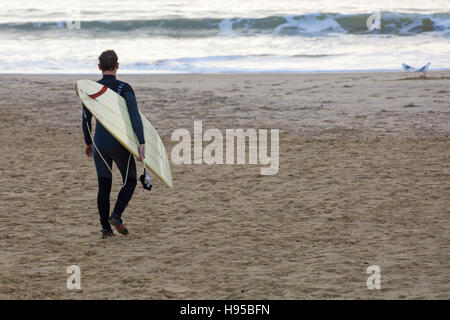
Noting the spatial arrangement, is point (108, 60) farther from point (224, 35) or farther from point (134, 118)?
point (224, 35)

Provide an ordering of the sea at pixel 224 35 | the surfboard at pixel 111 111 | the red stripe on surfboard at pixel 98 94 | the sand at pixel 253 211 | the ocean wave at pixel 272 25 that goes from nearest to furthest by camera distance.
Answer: the sand at pixel 253 211 < the surfboard at pixel 111 111 < the red stripe on surfboard at pixel 98 94 < the sea at pixel 224 35 < the ocean wave at pixel 272 25

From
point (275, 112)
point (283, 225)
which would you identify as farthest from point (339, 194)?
→ point (275, 112)

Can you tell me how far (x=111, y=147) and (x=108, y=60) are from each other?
28.1 inches

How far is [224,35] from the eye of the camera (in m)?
30.2

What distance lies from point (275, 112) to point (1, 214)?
6640 millimetres

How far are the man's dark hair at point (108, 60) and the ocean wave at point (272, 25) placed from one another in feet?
77.6

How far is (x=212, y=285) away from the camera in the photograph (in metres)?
5.36

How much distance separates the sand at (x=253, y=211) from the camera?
5.44 meters

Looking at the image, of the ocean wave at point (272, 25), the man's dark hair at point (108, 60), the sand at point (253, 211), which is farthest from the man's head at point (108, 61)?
the ocean wave at point (272, 25)

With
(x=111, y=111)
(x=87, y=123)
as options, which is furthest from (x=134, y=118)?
(x=87, y=123)

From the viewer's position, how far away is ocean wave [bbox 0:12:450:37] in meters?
29.7

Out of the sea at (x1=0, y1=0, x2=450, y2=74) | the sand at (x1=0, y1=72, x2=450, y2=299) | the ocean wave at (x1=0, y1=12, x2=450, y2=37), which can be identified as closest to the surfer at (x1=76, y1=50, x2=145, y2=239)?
the sand at (x1=0, y1=72, x2=450, y2=299)

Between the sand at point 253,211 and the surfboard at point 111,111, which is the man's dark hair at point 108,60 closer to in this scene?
the surfboard at point 111,111

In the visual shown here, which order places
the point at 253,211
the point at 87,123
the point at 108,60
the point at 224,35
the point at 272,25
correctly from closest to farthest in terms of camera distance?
1. the point at 108,60
2. the point at 87,123
3. the point at 253,211
4. the point at 224,35
5. the point at 272,25
